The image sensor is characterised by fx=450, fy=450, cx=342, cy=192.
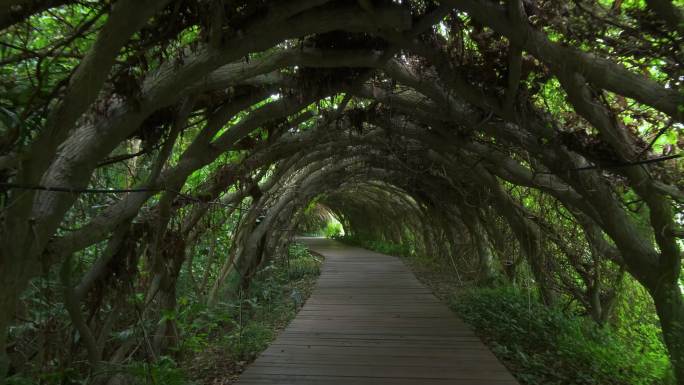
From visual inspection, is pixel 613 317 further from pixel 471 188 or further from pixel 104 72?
pixel 104 72

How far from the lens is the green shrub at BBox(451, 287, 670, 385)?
3799 millimetres

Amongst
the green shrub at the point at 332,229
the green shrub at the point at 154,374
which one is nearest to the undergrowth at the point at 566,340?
the green shrub at the point at 154,374

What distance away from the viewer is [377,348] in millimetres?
4984

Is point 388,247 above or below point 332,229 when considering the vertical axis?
below

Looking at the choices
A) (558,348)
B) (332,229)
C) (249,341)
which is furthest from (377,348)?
(332,229)

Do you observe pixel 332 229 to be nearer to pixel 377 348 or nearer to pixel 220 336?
pixel 220 336

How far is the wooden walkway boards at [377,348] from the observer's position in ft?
13.1

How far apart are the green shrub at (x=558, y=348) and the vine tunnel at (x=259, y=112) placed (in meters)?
0.69

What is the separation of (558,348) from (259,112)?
3730mm

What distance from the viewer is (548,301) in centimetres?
639

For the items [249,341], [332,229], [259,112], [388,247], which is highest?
[259,112]

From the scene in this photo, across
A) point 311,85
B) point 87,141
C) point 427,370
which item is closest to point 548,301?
point 427,370

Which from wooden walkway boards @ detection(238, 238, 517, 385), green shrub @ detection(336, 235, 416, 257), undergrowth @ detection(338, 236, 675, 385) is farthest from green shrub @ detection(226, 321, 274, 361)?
green shrub @ detection(336, 235, 416, 257)

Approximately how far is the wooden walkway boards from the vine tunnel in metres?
1.27
